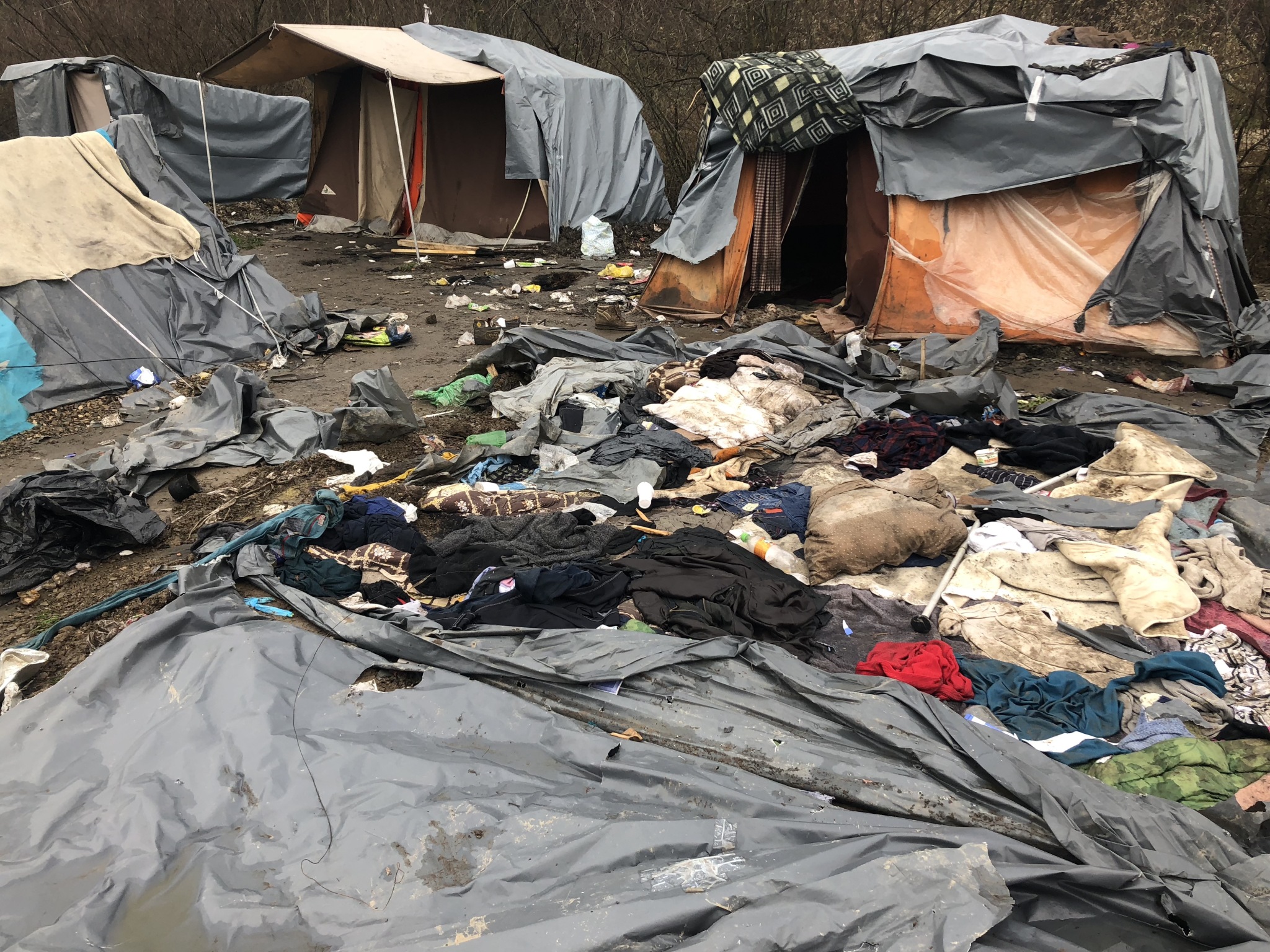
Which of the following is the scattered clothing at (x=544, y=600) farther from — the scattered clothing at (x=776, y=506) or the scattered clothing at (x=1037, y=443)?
the scattered clothing at (x=1037, y=443)

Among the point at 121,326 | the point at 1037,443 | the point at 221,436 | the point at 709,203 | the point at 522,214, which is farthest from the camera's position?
the point at 522,214

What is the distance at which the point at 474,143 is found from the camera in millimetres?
12172

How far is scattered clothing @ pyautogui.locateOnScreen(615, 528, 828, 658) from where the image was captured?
3457mm

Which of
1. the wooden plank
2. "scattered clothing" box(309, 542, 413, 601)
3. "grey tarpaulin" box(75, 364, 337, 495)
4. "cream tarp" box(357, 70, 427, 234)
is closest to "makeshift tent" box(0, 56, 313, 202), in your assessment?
"cream tarp" box(357, 70, 427, 234)

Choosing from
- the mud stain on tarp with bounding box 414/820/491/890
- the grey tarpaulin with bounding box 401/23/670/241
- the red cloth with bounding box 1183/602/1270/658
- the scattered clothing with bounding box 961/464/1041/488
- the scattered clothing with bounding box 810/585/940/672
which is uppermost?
the grey tarpaulin with bounding box 401/23/670/241

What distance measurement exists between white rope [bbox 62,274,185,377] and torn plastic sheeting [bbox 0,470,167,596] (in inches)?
101

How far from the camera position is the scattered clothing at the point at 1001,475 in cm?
483

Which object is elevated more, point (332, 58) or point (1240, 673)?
point (332, 58)

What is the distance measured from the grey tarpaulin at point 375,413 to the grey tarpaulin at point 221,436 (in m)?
0.13

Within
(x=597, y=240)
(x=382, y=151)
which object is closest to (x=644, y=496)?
(x=597, y=240)

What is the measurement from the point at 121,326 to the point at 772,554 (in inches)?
223

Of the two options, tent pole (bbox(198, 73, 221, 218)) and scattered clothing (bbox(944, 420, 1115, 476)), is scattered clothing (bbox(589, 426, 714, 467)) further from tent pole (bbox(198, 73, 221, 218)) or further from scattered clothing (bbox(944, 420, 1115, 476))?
tent pole (bbox(198, 73, 221, 218))

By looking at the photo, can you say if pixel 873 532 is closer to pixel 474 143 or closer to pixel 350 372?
pixel 350 372

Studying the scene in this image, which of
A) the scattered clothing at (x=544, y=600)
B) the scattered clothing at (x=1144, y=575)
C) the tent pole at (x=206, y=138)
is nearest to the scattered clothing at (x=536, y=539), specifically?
the scattered clothing at (x=544, y=600)
